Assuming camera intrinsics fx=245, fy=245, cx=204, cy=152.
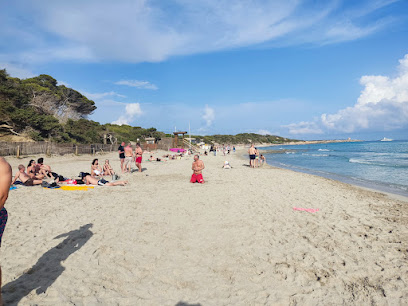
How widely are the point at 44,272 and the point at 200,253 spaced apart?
7.25 ft

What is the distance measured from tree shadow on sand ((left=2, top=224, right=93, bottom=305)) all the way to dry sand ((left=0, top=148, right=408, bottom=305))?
0.04 feet

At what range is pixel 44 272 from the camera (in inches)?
129

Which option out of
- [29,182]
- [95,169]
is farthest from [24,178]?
[95,169]

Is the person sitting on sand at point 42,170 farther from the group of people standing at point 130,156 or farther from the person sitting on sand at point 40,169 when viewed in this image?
the group of people standing at point 130,156

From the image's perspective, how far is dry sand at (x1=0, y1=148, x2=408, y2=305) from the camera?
2.99 meters

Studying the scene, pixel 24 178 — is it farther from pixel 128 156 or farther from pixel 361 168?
pixel 361 168

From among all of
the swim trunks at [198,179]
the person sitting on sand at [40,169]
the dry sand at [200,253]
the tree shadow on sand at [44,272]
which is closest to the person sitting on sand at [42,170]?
the person sitting on sand at [40,169]

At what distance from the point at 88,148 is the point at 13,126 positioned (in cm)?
640

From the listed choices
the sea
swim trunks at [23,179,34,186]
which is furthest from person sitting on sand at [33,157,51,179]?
the sea

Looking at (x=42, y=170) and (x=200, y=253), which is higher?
(x=42, y=170)

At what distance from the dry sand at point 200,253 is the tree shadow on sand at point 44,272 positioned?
0.01 meters

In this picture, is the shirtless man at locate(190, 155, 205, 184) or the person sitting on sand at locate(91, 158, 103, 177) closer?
the shirtless man at locate(190, 155, 205, 184)

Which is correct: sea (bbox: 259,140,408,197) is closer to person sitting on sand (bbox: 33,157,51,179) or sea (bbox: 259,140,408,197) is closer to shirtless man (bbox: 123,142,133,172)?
shirtless man (bbox: 123,142,133,172)

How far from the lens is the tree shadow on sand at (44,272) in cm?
281
